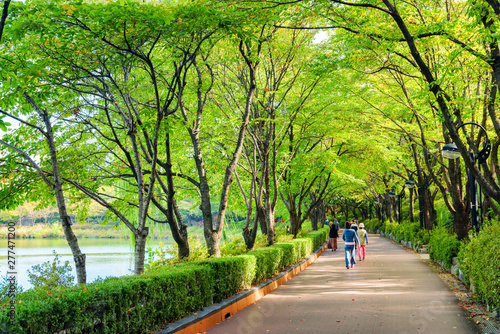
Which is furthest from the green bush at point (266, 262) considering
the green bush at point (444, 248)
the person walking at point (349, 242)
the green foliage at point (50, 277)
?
the green bush at point (444, 248)

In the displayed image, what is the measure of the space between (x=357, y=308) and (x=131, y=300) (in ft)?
16.4

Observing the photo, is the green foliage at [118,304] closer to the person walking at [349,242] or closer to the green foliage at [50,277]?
the green foliage at [50,277]

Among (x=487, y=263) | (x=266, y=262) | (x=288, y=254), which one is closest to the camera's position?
(x=487, y=263)

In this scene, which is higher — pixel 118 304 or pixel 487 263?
pixel 118 304

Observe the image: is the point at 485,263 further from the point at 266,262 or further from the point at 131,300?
the point at 131,300

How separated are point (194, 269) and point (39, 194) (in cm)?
606

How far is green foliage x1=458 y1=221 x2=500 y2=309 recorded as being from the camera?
7.04 metres

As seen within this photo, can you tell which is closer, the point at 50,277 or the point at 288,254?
the point at 50,277

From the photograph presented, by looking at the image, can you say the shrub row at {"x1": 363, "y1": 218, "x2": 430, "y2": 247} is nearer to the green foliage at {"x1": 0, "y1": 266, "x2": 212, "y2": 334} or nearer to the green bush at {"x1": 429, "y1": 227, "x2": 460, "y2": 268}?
the green bush at {"x1": 429, "y1": 227, "x2": 460, "y2": 268}

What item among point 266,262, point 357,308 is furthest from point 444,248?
point 357,308

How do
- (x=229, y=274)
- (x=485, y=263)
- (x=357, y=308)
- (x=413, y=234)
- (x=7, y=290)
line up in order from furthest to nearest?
(x=413, y=234) → (x=229, y=274) → (x=357, y=308) → (x=485, y=263) → (x=7, y=290)

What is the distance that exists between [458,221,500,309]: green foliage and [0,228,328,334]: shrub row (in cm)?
482

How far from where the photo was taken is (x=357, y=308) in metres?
8.86

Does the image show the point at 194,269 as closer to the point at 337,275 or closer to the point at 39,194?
the point at 39,194
